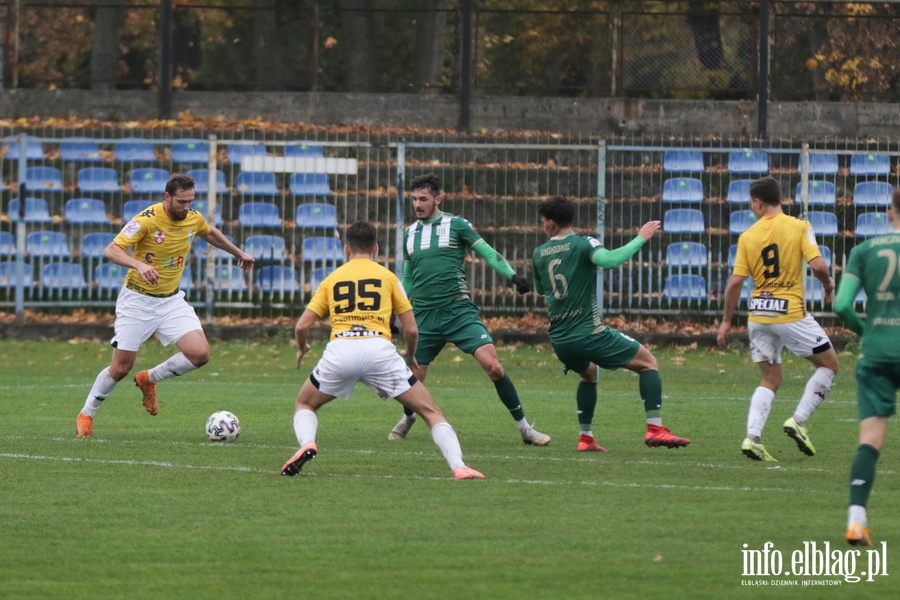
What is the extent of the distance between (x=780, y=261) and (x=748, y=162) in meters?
11.2

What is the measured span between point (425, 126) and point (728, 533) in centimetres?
1800

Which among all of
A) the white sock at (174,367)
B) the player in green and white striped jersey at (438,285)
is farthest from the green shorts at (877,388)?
A: the white sock at (174,367)

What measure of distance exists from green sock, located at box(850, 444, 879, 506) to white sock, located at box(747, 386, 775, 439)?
11.4 ft

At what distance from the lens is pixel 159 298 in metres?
12.9

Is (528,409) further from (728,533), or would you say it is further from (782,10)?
(782,10)

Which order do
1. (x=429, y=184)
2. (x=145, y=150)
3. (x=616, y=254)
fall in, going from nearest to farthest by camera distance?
1. (x=616, y=254)
2. (x=429, y=184)
3. (x=145, y=150)

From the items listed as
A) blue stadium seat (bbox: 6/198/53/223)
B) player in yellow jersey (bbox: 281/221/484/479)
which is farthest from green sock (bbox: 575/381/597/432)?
blue stadium seat (bbox: 6/198/53/223)

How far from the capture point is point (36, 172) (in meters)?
23.0

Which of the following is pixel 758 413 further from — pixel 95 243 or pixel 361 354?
pixel 95 243

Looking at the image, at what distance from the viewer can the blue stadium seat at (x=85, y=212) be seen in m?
23.0

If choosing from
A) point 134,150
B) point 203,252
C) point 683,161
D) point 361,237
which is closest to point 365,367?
point 361,237

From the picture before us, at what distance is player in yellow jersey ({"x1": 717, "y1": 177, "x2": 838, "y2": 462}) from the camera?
11312mm

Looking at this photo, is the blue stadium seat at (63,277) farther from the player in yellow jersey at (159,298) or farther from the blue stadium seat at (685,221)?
the player in yellow jersey at (159,298)

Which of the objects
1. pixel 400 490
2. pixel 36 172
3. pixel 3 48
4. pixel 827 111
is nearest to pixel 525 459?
pixel 400 490
